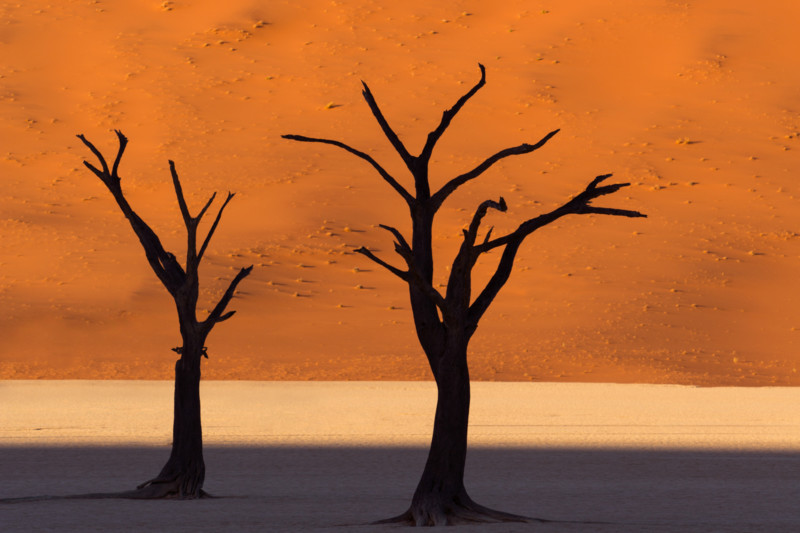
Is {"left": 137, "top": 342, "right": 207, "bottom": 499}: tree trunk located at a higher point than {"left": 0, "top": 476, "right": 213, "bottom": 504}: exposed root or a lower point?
higher

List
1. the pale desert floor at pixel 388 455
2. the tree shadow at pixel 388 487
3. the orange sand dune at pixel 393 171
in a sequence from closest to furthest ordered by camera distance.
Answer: the tree shadow at pixel 388 487
the pale desert floor at pixel 388 455
the orange sand dune at pixel 393 171

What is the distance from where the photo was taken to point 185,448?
38.5 feet

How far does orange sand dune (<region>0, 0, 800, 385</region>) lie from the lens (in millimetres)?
31234

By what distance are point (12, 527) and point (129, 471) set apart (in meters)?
3.86

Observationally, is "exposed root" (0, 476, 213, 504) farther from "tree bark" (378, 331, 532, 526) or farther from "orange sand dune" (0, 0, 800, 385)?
"orange sand dune" (0, 0, 800, 385)

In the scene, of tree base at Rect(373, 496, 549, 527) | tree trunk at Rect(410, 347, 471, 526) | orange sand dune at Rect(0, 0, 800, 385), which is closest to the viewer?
tree base at Rect(373, 496, 549, 527)

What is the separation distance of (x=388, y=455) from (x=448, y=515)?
197 inches

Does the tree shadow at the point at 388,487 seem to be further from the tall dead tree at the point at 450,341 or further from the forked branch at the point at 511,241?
the forked branch at the point at 511,241

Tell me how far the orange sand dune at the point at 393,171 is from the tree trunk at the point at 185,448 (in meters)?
16.1

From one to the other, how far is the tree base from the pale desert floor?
0.79ft

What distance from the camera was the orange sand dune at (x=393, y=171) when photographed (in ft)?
102

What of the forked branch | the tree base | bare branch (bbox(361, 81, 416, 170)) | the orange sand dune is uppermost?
the orange sand dune

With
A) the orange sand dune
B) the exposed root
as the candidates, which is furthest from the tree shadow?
the orange sand dune

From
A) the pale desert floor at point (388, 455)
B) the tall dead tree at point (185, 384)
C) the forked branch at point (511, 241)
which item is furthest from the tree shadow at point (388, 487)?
the forked branch at point (511, 241)
